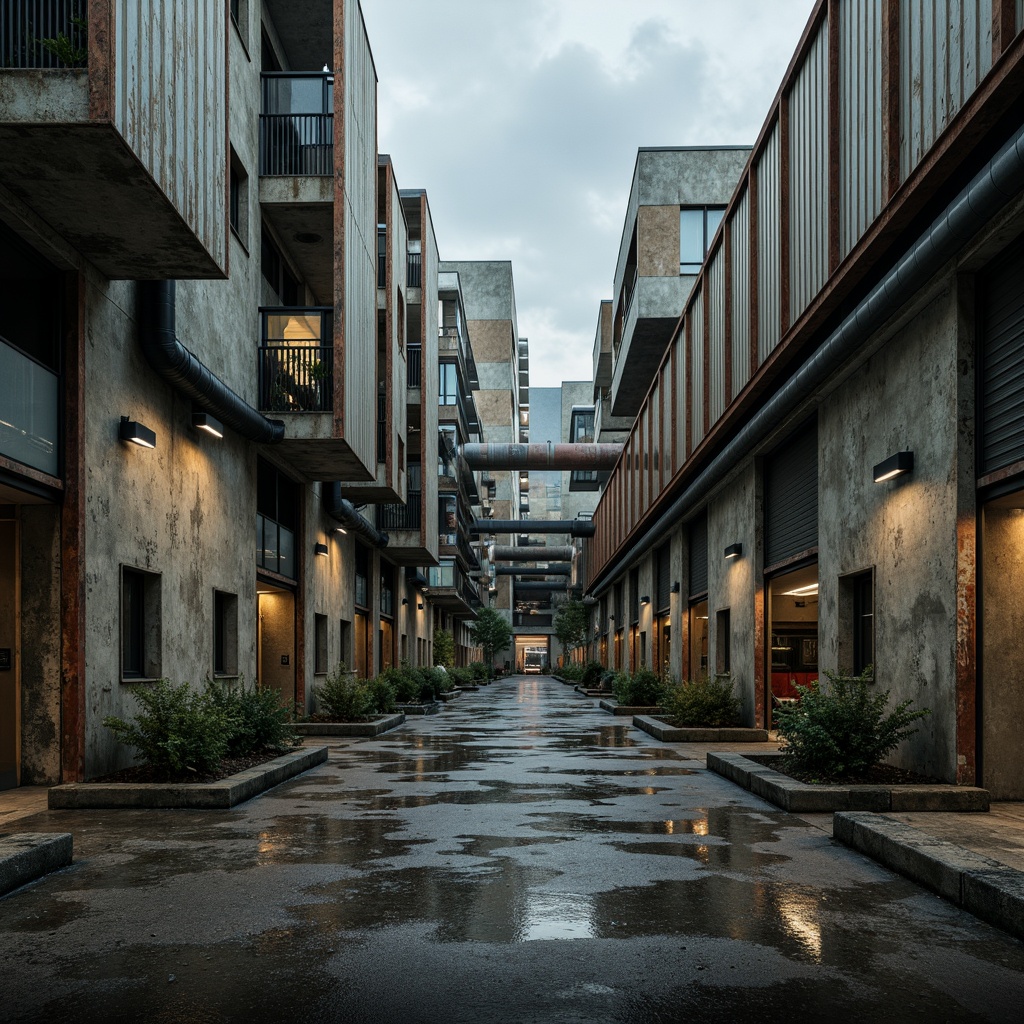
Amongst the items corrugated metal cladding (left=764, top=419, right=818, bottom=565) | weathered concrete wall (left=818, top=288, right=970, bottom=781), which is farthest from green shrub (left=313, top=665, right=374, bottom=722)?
weathered concrete wall (left=818, top=288, right=970, bottom=781)

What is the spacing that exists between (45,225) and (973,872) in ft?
33.0

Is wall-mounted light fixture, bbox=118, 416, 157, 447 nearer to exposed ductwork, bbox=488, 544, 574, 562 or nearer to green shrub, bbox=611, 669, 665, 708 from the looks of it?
green shrub, bbox=611, 669, 665, 708

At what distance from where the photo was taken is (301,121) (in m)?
19.8

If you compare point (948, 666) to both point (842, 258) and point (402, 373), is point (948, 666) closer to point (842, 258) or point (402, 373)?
point (842, 258)

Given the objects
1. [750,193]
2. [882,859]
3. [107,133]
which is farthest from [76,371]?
[750,193]

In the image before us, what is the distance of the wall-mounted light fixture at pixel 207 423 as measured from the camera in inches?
588

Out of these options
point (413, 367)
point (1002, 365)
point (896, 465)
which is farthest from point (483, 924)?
point (413, 367)

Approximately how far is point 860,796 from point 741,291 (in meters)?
10.0

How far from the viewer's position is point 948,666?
398 inches

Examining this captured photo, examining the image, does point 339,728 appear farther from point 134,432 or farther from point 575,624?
point 575,624

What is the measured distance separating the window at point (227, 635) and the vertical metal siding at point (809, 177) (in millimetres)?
10089

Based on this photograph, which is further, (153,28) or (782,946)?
(153,28)

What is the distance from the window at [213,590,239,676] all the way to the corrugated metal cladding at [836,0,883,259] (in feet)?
36.8

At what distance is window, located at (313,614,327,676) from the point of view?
2423 centimetres
